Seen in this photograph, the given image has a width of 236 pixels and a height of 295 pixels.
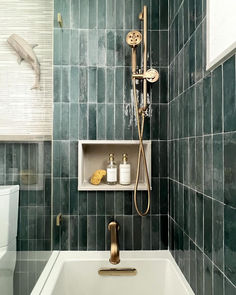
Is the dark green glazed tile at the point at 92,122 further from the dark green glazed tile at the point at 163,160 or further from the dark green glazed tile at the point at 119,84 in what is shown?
the dark green glazed tile at the point at 163,160

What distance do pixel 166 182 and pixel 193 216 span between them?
17.6 inches

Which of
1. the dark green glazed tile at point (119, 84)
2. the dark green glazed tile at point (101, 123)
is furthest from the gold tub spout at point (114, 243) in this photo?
the dark green glazed tile at point (119, 84)

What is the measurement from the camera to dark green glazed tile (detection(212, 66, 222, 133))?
83 cm

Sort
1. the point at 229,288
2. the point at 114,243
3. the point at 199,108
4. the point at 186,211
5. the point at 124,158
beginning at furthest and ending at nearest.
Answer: the point at 124,158 → the point at 114,243 → the point at 186,211 → the point at 199,108 → the point at 229,288

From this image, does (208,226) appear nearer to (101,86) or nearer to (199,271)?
(199,271)

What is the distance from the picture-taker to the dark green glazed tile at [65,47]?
149 centimetres

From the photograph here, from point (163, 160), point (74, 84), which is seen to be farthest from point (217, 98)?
point (74, 84)

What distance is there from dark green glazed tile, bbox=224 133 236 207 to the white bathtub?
28.4 inches

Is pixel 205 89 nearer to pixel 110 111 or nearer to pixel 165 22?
pixel 110 111

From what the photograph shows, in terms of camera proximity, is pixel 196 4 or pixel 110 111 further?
pixel 110 111

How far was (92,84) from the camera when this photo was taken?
1489 mm

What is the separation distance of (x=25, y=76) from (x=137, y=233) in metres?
1.07

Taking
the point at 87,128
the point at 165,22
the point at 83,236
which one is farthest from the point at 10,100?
the point at 165,22

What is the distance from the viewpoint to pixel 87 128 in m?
1.48
